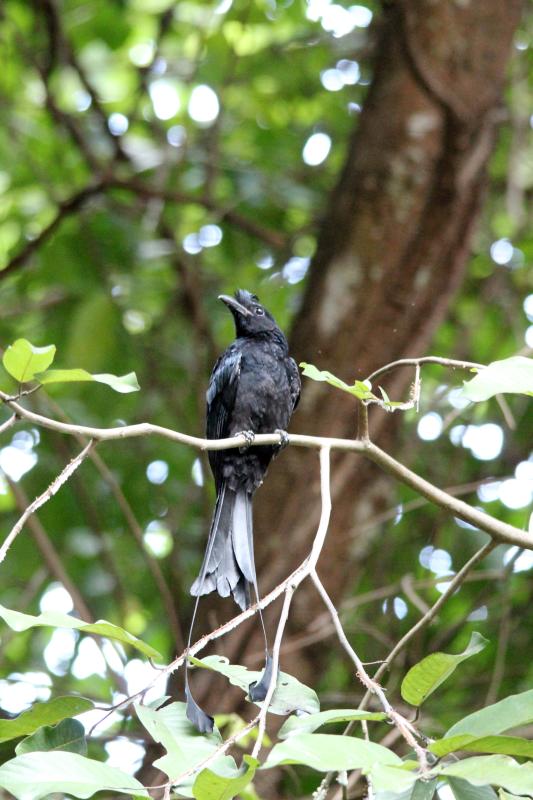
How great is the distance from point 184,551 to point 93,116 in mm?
1982

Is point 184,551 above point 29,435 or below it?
below

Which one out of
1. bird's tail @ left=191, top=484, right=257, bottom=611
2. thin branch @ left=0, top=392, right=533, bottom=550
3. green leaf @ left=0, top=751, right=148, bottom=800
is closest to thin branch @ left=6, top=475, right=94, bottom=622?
bird's tail @ left=191, top=484, right=257, bottom=611

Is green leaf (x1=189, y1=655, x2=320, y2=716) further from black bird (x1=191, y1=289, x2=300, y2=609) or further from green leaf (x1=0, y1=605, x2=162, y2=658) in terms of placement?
black bird (x1=191, y1=289, x2=300, y2=609)

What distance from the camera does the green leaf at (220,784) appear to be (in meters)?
1.22

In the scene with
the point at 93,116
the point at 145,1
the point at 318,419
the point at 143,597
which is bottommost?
the point at 143,597

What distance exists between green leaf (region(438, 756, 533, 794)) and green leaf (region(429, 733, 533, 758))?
4 cm

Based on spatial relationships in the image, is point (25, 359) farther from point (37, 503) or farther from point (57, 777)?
point (57, 777)

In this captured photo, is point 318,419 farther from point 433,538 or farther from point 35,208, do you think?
point 35,208

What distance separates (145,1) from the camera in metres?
4.97

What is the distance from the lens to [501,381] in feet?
5.08

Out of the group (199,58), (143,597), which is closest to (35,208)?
(199,58)

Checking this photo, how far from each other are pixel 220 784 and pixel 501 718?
Answer: 43 centimetres

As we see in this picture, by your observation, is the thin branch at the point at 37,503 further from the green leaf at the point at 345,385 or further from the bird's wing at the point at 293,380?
the bird's wing at the point at 293,380

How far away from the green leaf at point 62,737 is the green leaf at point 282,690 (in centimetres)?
22
